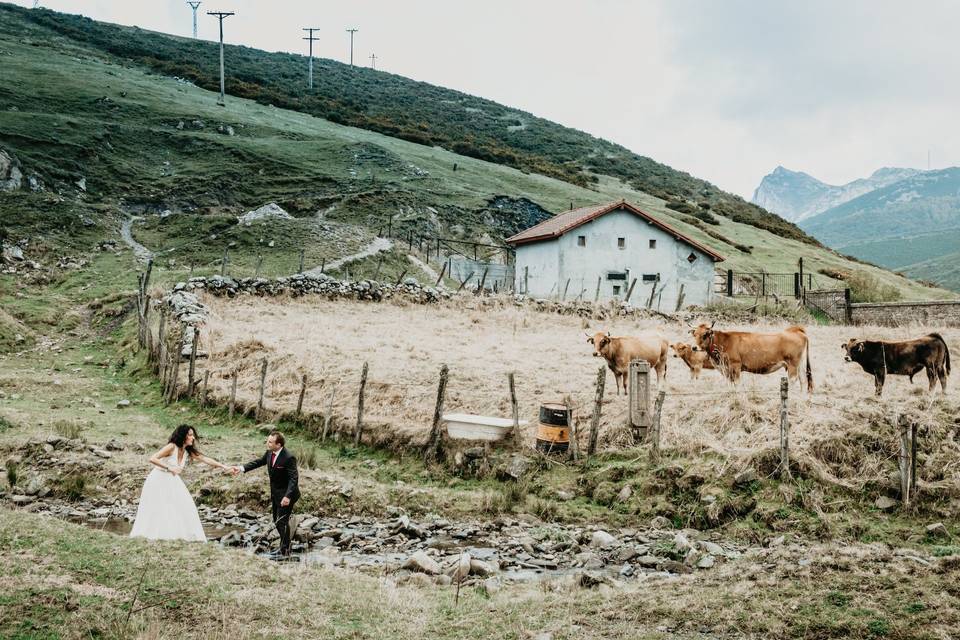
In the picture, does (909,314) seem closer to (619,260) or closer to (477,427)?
(619,260)

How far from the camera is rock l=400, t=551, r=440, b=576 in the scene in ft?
33.0

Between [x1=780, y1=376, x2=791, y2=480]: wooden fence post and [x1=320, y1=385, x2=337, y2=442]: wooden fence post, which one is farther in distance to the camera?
[x1=320, y1=385, x2=337, y2=442]: wooden fence post

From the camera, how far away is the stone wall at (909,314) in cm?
3173

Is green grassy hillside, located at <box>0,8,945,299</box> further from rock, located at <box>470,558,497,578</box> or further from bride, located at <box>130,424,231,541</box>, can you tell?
rock, located at <box>470,558,497,578</box>

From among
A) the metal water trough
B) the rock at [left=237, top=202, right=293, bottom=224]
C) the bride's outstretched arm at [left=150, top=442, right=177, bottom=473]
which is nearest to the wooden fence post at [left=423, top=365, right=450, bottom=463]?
the metal water trough

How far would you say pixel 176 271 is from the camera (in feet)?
116

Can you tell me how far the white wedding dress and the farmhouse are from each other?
3260 cm

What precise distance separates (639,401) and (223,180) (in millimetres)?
47161

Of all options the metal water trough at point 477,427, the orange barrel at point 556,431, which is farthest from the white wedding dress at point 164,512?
the orange barrel at point 556,431

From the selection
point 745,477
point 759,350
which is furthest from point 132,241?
point 745,477

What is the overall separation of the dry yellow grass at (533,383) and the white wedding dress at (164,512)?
21.5 ft

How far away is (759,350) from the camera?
16.6m

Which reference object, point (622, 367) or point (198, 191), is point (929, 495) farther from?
point (198, 191)

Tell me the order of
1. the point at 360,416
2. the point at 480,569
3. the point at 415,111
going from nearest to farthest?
the point at 480,569, the point at 360,416, the point at 415,111
